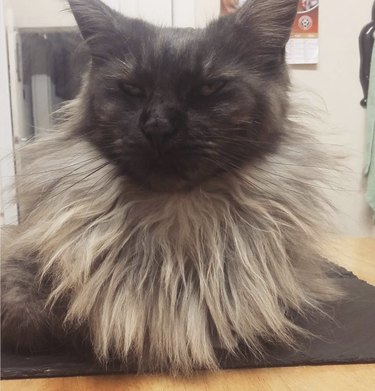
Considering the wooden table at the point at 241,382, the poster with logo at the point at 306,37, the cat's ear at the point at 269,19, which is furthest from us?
the poster with logo at the point at 306,37

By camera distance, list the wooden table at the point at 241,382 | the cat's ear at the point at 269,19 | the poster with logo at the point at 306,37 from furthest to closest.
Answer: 1. the poster with logo at the point at 306,37
2. the cat's ear at the point at 269,19
3. the wooden table at the point at 241,382

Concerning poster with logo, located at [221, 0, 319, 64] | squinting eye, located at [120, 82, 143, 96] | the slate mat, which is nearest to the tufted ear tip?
squinting eye, located at [120, 82, 143, 96]

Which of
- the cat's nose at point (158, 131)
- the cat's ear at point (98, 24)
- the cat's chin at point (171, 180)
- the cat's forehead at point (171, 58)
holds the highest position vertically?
the cat's ear at point (98, 24)

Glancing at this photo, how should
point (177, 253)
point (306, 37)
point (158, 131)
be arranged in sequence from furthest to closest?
point (306, 37)
point (177, 253)
point (158, 131)

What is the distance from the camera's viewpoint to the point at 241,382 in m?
0.78

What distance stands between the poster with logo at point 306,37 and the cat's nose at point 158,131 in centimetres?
133

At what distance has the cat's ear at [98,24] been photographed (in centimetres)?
87

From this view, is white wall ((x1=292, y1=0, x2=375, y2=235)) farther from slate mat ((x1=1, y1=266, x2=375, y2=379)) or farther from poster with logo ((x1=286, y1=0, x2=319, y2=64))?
slate mat ((x1=1, y1=266, x2=375, y2=379))

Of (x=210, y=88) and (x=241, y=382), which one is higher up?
(x=210, y=88)

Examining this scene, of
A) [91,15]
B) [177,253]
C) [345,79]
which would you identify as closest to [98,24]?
[91,15]

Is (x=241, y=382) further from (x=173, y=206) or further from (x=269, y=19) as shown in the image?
(x=269, y=19)

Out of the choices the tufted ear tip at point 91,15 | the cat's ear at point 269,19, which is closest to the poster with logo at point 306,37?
the cat's ear at point 269,19

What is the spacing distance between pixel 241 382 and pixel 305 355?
0.41 ft

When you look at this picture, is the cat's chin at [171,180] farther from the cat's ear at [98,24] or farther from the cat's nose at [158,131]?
the cat's ear at [98,24]
